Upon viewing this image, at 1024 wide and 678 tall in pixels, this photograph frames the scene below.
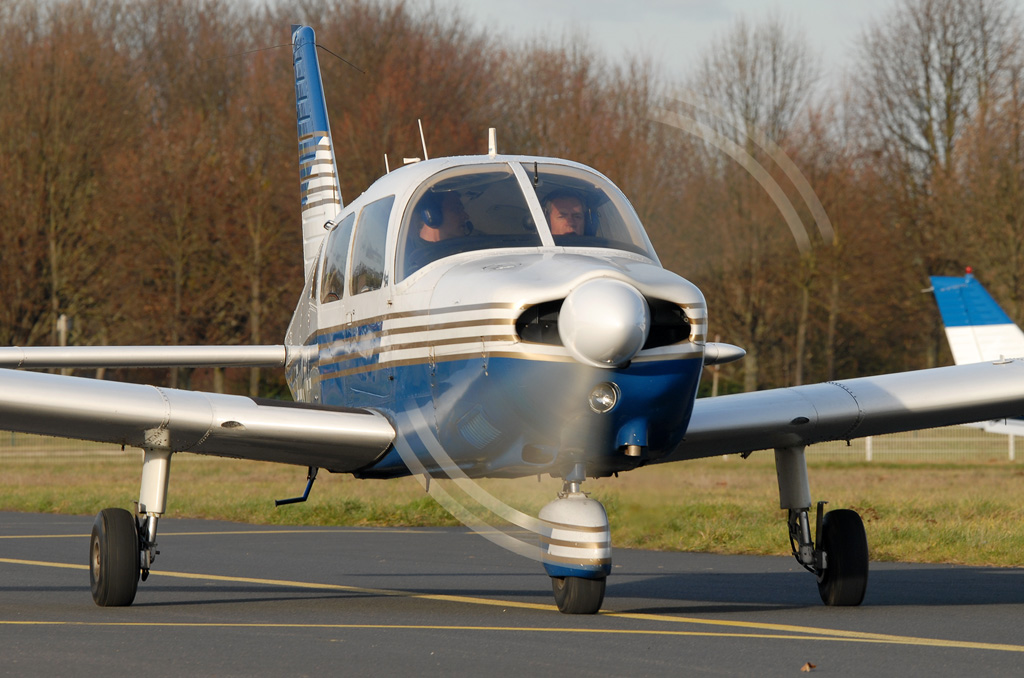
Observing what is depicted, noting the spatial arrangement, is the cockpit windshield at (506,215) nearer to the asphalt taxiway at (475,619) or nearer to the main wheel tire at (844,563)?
the asphalt taxiway at (475,619)

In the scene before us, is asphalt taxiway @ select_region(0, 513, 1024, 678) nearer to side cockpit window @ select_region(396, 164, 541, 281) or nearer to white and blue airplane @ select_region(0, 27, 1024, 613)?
white and blue airplane @ select_region(0, 27, 1024, 613)

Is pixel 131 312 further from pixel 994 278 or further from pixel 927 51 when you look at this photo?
pixel 927 51

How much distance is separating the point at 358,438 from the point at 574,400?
2.01m

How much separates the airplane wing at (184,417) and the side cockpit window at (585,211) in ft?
5.53

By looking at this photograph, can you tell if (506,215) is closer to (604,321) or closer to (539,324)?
(539,324)

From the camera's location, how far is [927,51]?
162 feet

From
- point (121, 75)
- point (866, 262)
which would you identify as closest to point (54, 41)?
point (121, 75)

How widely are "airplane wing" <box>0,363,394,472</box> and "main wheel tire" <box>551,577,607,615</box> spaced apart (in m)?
1.41

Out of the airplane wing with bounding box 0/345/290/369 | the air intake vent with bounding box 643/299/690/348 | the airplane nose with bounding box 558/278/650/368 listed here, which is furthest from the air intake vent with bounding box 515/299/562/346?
the airplane wing with bounding box 0/345/290/369

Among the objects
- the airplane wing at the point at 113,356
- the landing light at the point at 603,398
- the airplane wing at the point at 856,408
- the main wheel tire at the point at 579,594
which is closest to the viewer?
the landing light at the point at 603,398

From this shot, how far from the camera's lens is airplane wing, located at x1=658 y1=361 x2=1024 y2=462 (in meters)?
9.52

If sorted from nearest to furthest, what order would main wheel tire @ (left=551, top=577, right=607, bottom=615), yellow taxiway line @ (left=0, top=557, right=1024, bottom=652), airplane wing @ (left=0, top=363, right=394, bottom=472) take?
yellow taxiway line @ (left=0, top=557, right=1024, bottom=652)
main wheel tire @ (left=551, top=577, right=607, bottom=615)
airplane wing @ (left=0, top=363, right=394, bottom=472)

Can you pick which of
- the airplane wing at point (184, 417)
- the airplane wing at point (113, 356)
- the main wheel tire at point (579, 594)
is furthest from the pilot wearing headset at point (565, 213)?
the airplane wing at point (113, 356)

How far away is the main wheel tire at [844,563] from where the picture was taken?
9688 mm
